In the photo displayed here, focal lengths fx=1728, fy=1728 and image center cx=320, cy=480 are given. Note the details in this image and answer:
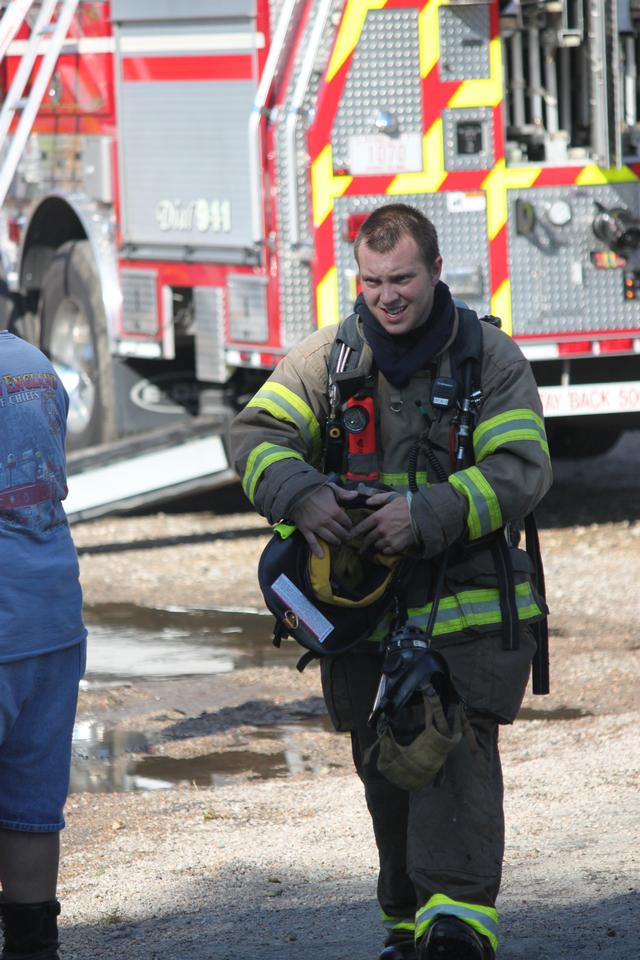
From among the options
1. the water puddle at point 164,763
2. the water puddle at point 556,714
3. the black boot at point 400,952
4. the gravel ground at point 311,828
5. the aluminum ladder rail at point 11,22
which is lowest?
the water puddle at point 164,763

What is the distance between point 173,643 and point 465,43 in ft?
9.76

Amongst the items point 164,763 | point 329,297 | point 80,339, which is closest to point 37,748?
point 164,763

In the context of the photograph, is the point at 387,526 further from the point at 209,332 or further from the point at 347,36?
the point at 209,332

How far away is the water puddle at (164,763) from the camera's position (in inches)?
207

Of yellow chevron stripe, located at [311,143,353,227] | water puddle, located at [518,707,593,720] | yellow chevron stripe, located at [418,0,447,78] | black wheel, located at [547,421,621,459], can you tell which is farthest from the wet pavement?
black wheel, located at [547,421,621,459]

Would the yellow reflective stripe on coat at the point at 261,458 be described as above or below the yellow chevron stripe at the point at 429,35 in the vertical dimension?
below

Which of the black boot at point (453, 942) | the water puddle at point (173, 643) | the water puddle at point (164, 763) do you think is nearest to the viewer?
the black boot at point (453, 942)

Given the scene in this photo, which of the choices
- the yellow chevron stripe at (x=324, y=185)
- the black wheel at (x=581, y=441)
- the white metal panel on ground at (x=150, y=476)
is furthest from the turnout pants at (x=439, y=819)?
the black wheel at (x=581, y=441)

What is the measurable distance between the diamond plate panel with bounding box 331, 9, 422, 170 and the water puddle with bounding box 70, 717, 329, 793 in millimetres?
3101

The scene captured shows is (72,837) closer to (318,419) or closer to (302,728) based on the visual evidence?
(302,728)

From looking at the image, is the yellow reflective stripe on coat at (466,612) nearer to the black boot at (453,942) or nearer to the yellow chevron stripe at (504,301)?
the black boot at (453,942)

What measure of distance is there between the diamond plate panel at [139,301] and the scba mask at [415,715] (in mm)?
5776

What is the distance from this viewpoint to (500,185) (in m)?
7.83

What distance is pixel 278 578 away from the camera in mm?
3459
